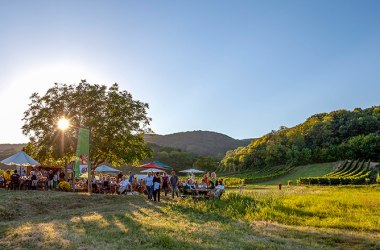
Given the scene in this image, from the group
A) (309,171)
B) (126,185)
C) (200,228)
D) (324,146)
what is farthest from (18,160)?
(324,146)

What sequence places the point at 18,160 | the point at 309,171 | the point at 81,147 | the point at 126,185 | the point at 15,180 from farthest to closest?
the point at 309,171
the point at 126,185
the point at 18,160
the point at 81,147
the point at 15,180

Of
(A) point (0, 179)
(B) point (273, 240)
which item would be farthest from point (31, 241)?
(A) point (0, 179)

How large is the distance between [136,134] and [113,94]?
4.29 metres

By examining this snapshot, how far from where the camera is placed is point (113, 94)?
3081 centimetres

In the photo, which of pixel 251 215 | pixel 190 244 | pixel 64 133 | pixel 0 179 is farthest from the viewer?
pixel 64 133

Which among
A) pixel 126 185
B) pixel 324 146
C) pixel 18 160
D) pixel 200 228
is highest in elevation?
pixel 324 146

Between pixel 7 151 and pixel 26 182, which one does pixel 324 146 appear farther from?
pixel 7 151

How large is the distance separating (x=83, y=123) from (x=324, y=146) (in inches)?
3269

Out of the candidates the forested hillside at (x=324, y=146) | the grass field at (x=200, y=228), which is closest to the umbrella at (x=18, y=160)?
the grass field at (x=200, y=228)

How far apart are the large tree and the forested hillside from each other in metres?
61.8

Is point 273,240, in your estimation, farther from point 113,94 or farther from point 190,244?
point 113,94

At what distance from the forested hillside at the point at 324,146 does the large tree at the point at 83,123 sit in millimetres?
61770

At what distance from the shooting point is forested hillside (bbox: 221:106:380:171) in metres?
81.1

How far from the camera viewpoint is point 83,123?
1172 inches
